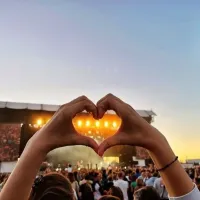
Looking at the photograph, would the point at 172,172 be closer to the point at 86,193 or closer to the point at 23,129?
the point at 86,193

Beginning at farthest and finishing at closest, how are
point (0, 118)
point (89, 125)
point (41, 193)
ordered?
1. point (0, 118)
2. point (89, 125)
3. point (41, 193)

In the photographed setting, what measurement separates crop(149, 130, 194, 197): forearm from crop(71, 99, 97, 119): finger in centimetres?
27

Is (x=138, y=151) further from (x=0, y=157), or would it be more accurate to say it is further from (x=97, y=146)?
(x=97, y=146)

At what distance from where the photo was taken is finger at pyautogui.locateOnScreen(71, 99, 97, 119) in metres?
0.88

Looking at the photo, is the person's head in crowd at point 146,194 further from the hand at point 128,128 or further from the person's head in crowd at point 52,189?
the hand at point 128,128

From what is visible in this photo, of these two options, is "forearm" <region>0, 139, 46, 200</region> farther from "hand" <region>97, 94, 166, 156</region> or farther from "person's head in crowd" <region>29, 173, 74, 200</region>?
"person's head in crowd" <region>29, 173, 74, 200</region>

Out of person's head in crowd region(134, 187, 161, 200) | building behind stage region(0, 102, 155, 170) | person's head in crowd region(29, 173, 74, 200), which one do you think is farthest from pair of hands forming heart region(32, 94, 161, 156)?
building behind stage region(0, 102, 155, 170)

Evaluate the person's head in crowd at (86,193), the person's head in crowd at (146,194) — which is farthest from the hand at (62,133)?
the person's head in crowd at (86,193)

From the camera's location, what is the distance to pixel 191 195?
3.34ft

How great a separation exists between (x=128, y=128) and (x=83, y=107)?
0.58 feet

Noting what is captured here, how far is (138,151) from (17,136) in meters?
10.1

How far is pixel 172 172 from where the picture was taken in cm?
102

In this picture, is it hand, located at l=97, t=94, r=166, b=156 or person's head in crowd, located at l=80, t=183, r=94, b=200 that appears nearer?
hand, located at l=97, t=94, r=166, b=156

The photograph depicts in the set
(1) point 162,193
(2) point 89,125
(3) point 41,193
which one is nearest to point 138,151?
(2) point 89,125
